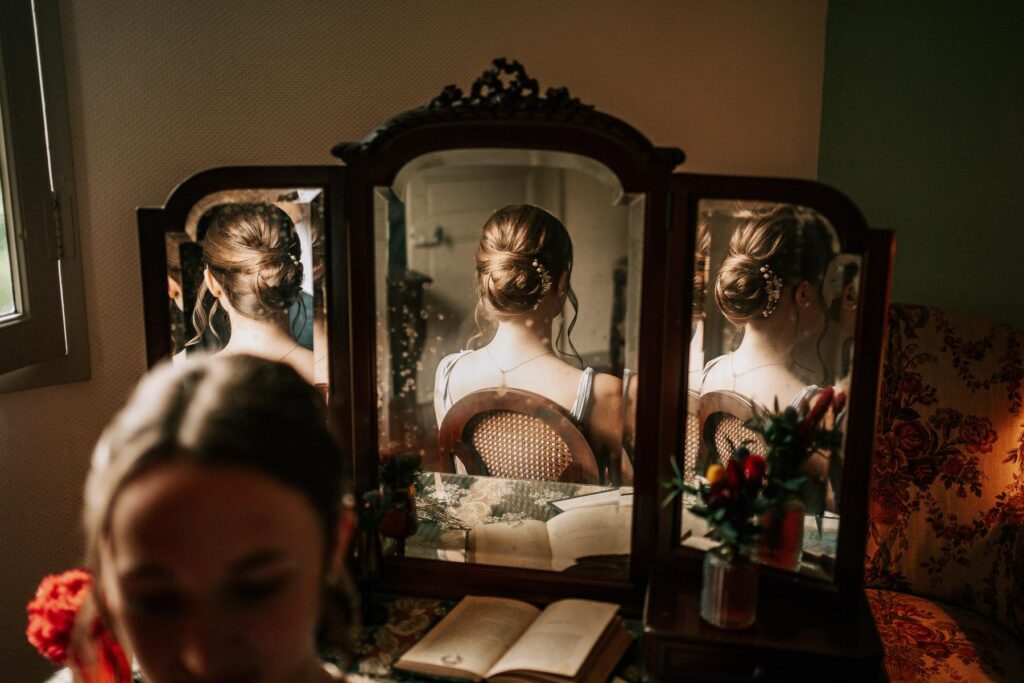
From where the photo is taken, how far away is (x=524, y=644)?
116cm

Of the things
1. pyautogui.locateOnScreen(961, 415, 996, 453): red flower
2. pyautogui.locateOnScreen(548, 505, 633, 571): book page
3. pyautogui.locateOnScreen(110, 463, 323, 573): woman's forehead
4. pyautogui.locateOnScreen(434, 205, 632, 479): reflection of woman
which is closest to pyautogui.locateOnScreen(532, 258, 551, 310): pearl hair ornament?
pyautogui.locateOnScreen(434, 205, 632, 479): reflection of woman

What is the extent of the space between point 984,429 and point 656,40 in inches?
42.7

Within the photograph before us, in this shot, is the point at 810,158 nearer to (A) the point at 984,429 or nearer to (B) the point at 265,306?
(A) the point at 984,429

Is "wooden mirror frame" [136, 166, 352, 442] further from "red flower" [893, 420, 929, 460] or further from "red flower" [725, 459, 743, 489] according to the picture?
"red flower" [893, 420, 929, 460]

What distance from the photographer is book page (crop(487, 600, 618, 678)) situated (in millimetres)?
1102

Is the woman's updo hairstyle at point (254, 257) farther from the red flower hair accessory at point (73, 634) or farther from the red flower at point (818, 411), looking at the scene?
the red flower at point (818, 411)

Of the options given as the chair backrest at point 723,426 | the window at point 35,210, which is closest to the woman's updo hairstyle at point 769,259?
the chair backrest at point 723,426

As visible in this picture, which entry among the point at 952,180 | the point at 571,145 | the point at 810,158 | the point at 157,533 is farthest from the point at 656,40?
the point at 157,533

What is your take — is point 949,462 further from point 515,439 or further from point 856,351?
point 515,439

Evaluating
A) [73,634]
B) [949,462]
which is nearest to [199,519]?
[73,634]

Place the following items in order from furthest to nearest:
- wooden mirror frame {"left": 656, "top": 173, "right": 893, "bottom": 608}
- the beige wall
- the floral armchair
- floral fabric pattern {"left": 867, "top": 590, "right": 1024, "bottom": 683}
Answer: the beige wall, the floral armchair, floral fabric pattern {"left": 867, "top": 590, "right": 1024, "bottom": 683}, wooden mirror frame {"left": 656, "top": 173, "right": 893, "bottom": 608}

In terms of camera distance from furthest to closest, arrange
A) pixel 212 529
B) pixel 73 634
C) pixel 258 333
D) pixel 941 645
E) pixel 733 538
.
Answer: pixel 941 645, pixel 258 333, pixel 733 538, pixel 73 634, pixel 212 529

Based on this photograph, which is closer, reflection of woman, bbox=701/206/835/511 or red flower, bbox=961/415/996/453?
reflection of woman, bbox=701/206/835/511

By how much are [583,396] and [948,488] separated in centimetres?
88
